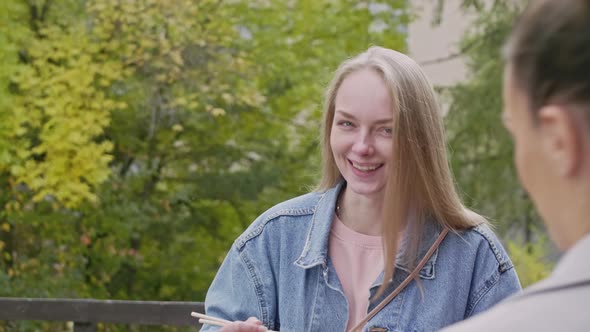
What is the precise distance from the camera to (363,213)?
2.54 meters

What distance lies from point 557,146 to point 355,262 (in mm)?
1708

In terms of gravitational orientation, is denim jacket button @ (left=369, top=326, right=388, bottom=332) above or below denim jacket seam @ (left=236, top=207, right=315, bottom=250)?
below

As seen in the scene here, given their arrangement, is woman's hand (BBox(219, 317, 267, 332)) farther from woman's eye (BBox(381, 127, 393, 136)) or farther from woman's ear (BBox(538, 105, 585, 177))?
woman's ear (BBox(538, 105, 585, 177))

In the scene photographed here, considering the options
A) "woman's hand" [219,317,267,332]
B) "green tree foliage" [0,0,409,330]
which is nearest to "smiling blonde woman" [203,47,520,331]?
"woman's hand" [219,317,267,332]

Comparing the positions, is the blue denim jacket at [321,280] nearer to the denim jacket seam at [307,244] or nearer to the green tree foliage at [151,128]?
the denim jacket seam at [307,244]

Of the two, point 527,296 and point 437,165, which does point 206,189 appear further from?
point 527,296

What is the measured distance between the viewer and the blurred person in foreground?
76cm

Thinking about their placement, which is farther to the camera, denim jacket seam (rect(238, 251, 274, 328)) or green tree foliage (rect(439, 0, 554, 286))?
green tree foliage (rect(439, 0, 554, 286))

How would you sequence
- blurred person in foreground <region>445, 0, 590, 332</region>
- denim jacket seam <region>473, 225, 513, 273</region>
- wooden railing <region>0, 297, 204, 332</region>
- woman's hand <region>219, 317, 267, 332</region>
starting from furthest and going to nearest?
wooden railing <region>0, 297, 204, 332</region>
denim jacket seam <region>473, 225, 513, 273</region>
woman's hand <region>219, 317, 267, 332</region>
blurred person in foreground <region>445, 0, 590, 332</region>

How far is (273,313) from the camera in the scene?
251cm

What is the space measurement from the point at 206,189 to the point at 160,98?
39.0 inches

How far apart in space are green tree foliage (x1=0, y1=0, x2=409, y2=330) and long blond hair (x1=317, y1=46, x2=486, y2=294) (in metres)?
5.91

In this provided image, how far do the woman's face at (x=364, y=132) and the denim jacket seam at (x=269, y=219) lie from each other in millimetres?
186

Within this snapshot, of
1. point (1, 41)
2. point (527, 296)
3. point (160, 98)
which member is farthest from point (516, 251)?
point (527, 296)
